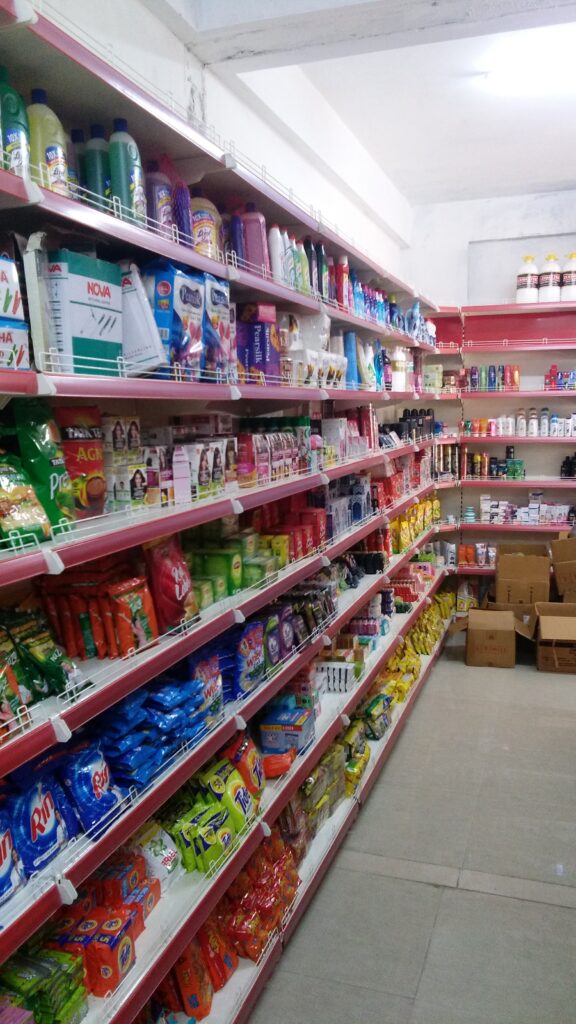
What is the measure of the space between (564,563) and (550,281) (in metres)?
2.36

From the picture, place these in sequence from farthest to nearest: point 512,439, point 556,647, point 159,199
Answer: point 512,439
point 556,647
point 159,199

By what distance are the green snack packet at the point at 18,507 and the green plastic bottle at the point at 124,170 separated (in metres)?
0.72

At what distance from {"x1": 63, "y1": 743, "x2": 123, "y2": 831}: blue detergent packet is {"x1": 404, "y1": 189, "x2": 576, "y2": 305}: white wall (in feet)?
19.9

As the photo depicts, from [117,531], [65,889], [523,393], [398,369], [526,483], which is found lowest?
[65,889]

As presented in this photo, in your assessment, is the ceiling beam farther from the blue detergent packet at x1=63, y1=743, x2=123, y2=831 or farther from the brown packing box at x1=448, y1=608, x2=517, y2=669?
the brown packing box at x1=448, y1=608, x2=517, y2=669

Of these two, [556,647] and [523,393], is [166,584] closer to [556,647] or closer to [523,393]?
[556,647]

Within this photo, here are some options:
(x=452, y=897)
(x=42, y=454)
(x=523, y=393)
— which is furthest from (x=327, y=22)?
(x=523, y=393)

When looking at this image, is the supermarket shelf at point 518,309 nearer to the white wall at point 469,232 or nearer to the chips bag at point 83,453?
the white wall at point 469,232

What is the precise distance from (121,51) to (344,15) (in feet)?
2.77

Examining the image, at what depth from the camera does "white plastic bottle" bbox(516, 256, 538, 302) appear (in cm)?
629

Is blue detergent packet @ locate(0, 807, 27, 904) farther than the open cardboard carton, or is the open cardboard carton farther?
the open cardboard carton

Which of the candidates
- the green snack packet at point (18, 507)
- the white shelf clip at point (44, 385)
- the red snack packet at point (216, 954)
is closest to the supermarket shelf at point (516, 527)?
the red snack packet at point (216, 954)

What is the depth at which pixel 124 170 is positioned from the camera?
1860 millimetres

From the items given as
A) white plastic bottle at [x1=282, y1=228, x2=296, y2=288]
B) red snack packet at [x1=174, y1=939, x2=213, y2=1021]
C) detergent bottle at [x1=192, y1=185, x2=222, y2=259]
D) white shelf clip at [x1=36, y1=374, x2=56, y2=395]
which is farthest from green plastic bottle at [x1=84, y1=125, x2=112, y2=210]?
red snack packet at [x1=174, y1=939, x2=213, y2=1021]
